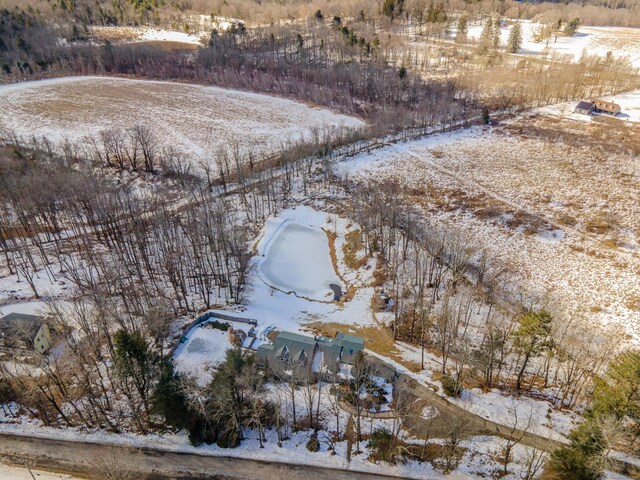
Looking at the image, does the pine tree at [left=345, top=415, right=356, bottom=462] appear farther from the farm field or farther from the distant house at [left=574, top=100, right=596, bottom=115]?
the distant house at [left=574, top=100, right=596, bottom=115]

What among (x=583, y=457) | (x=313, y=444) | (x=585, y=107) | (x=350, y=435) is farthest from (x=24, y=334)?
(x=585, y=107)

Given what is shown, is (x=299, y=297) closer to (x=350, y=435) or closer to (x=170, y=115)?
(x=350, y=435)

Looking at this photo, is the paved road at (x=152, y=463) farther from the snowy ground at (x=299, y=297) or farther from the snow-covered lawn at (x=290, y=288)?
the snowy ground at (x=299, y=297)

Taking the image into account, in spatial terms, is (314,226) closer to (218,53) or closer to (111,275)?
(111,275)

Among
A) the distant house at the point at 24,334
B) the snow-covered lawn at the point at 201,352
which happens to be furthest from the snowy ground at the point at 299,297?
the distant house at the point at 24,334

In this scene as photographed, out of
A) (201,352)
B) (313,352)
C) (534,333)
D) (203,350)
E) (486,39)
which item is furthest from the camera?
(486,39)

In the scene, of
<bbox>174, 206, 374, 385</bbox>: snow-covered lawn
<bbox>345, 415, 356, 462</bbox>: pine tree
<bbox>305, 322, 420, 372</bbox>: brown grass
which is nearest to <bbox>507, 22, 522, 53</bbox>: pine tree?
<bbox>174, 206, 374, 385</bbox>: snow-covered lawn
